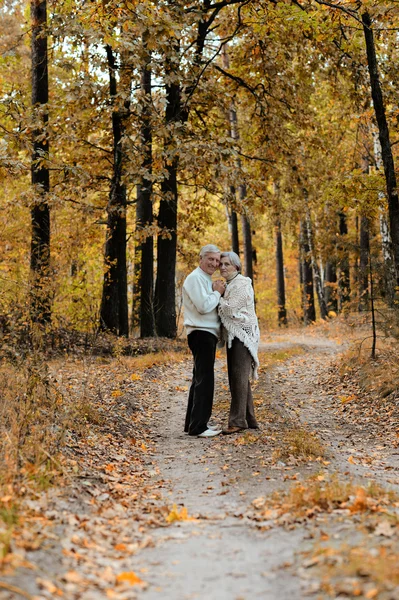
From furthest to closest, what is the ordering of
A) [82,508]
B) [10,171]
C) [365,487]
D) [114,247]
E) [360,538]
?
[114,247] < [10,171] < [365,487] < [82,508] < [360,538]

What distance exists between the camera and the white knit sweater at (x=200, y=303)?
7984 mm

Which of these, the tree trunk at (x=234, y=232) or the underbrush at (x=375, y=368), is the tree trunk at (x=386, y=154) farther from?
the tree trunk at (x=234, y=232)

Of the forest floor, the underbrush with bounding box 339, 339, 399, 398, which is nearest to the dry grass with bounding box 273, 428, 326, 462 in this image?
the forest floor

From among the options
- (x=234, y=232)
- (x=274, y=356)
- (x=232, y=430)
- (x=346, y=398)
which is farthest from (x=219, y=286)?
(x=234, y=232)

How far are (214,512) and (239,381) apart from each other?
306 centimetres

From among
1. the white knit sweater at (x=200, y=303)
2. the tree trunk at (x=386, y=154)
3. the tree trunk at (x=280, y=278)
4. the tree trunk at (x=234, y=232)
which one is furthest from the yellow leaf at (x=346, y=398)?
A: the tree trunk at (x=280, y=278)

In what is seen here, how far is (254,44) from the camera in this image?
14797mm

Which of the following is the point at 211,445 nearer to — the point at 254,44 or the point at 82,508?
the point at 82,508

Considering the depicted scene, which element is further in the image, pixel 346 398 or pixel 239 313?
pixel 346 398

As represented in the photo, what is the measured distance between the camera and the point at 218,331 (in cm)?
827

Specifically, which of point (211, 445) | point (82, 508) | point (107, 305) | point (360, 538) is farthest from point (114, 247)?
point (360, 538)

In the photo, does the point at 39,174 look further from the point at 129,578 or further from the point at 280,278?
the point at 280,278

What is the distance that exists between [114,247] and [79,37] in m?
5.35

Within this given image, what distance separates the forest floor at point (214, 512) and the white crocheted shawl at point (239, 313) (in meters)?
1.21
